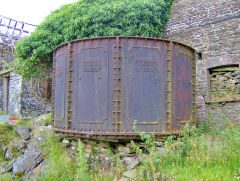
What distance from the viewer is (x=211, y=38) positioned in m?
8.33

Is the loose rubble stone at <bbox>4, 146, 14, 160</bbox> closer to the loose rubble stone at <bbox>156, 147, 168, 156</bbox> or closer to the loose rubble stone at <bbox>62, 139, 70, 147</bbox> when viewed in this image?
the loose rubble stone at <bbox>62, 139, 70, 147</bbox>

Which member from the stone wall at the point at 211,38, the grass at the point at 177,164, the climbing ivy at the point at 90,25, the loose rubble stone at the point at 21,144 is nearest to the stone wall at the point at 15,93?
the climbing ivy at the point at 90,25

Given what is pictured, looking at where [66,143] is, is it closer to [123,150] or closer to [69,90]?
[69,90]

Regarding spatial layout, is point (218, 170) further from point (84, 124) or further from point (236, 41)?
point (236, 41)

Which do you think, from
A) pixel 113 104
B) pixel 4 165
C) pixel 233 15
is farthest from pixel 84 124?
pixel 233 15

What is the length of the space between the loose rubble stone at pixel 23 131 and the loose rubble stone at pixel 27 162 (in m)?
1.04

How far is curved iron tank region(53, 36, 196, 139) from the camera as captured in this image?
465 centimetres

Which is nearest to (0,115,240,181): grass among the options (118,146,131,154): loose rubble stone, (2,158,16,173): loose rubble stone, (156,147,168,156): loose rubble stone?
(156,147,168,156): loose rubble stone

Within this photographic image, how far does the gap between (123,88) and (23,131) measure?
426 cm

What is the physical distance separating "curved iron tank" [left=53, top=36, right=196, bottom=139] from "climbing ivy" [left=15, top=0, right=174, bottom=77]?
416 cm

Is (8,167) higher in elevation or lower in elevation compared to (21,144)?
lower

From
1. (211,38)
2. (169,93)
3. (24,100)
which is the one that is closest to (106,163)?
(169,93)

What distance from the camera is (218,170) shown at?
3852 mm

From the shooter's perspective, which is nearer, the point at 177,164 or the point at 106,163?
the point at 177,164
